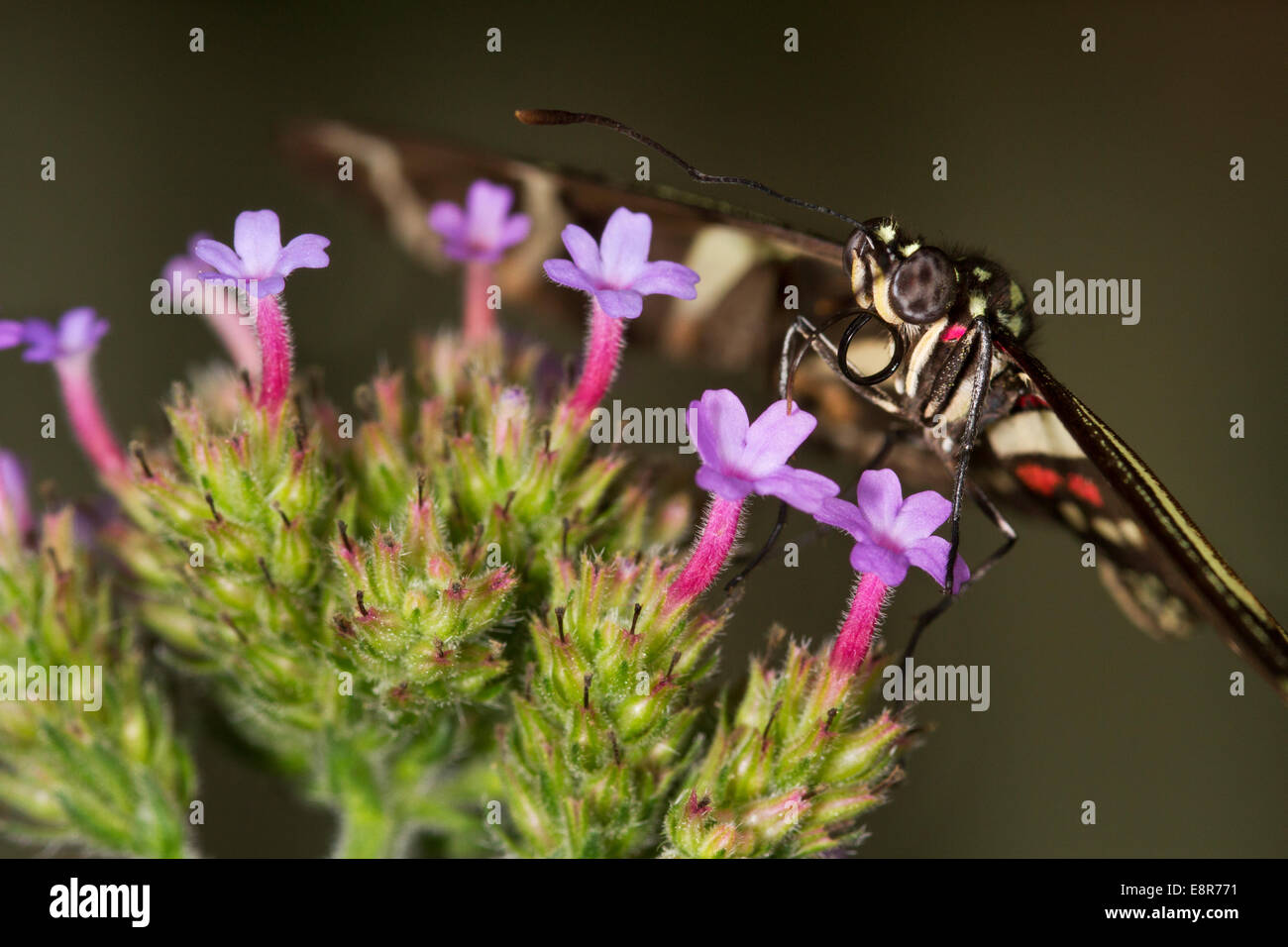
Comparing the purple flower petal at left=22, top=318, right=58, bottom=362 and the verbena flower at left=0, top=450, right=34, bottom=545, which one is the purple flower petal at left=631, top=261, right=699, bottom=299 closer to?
the purple flower petal at left=22, top=318, right=58, bottom=362

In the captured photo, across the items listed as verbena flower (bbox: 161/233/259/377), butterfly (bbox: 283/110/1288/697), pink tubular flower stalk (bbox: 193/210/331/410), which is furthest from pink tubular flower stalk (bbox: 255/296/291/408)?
butterfly (bbox: 283/110/1288/697)

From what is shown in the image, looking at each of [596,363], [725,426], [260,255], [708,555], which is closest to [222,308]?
[260,255]

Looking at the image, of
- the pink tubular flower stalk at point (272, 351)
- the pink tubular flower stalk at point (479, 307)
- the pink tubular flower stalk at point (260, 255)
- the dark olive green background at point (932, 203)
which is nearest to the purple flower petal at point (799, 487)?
the pink tubular flower stalk at point (260, 255)

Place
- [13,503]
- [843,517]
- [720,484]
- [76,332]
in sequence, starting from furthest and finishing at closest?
[13,503]
[76,332]
[843,517]
[720,484]

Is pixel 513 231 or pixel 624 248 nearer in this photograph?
pixel 624 248

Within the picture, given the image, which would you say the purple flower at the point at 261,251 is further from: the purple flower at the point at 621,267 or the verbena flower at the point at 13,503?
the verbena flower at the point at 13,503

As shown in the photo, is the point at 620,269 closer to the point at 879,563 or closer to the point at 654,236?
the point at 879,563
